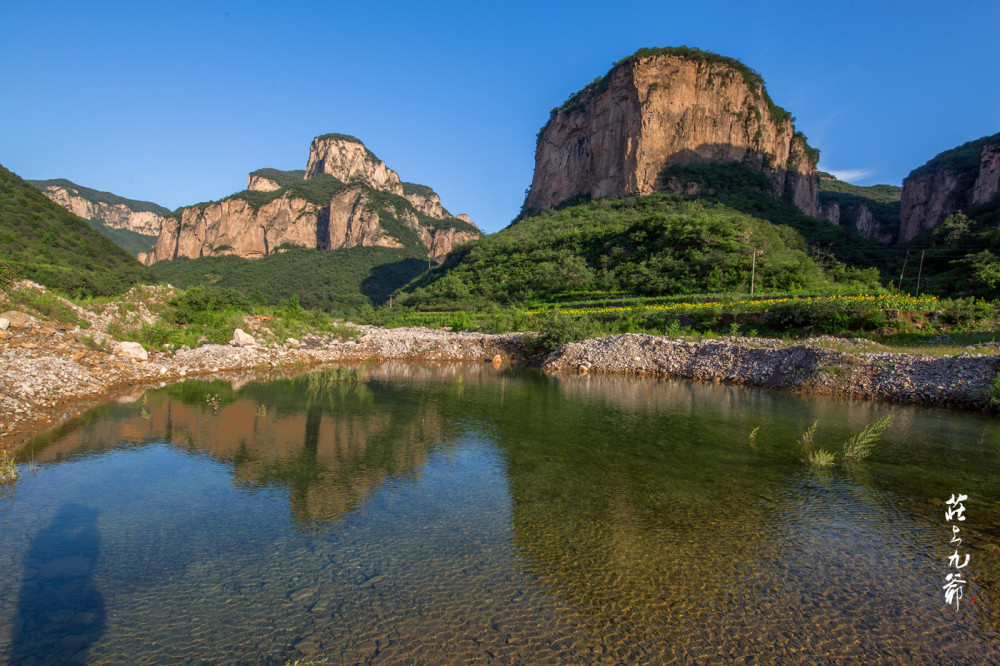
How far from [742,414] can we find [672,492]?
627 cm

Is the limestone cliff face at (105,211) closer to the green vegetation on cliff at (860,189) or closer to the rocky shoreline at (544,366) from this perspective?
the rocky shoreline at (544,366)

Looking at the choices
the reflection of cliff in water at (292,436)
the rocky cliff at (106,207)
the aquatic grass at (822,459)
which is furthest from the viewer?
the rocky cliff at (106,207)

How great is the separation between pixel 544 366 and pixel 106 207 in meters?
171

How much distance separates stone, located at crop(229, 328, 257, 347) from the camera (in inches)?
757

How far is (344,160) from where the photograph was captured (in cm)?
14112

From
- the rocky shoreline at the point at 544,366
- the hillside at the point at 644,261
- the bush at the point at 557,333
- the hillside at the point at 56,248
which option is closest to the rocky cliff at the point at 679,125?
the hillside at the point at 644,261

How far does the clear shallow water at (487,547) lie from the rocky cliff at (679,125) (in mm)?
56187

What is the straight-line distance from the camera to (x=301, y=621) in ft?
12.1

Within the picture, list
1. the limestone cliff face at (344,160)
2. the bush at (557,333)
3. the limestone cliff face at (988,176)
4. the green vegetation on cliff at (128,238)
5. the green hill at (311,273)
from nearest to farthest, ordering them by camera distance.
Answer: the bush at (557,333)
the limestone cliff face at (988,176)
the green hill at (311,273)
the green vegetation on cliff at (128,238)
the limestone cliff face at (344,160)

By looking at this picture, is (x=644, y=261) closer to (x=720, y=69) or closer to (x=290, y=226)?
(x=720, y=69)

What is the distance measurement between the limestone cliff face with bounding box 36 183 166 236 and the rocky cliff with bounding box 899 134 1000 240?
15182cm

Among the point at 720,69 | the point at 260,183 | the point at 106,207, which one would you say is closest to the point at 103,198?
the point at 106,207

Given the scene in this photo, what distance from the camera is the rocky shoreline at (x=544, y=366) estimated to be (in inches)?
419

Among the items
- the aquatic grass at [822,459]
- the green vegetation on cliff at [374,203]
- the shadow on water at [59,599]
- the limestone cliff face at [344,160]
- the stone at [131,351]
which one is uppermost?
the limestone cliff face at [344,160]
